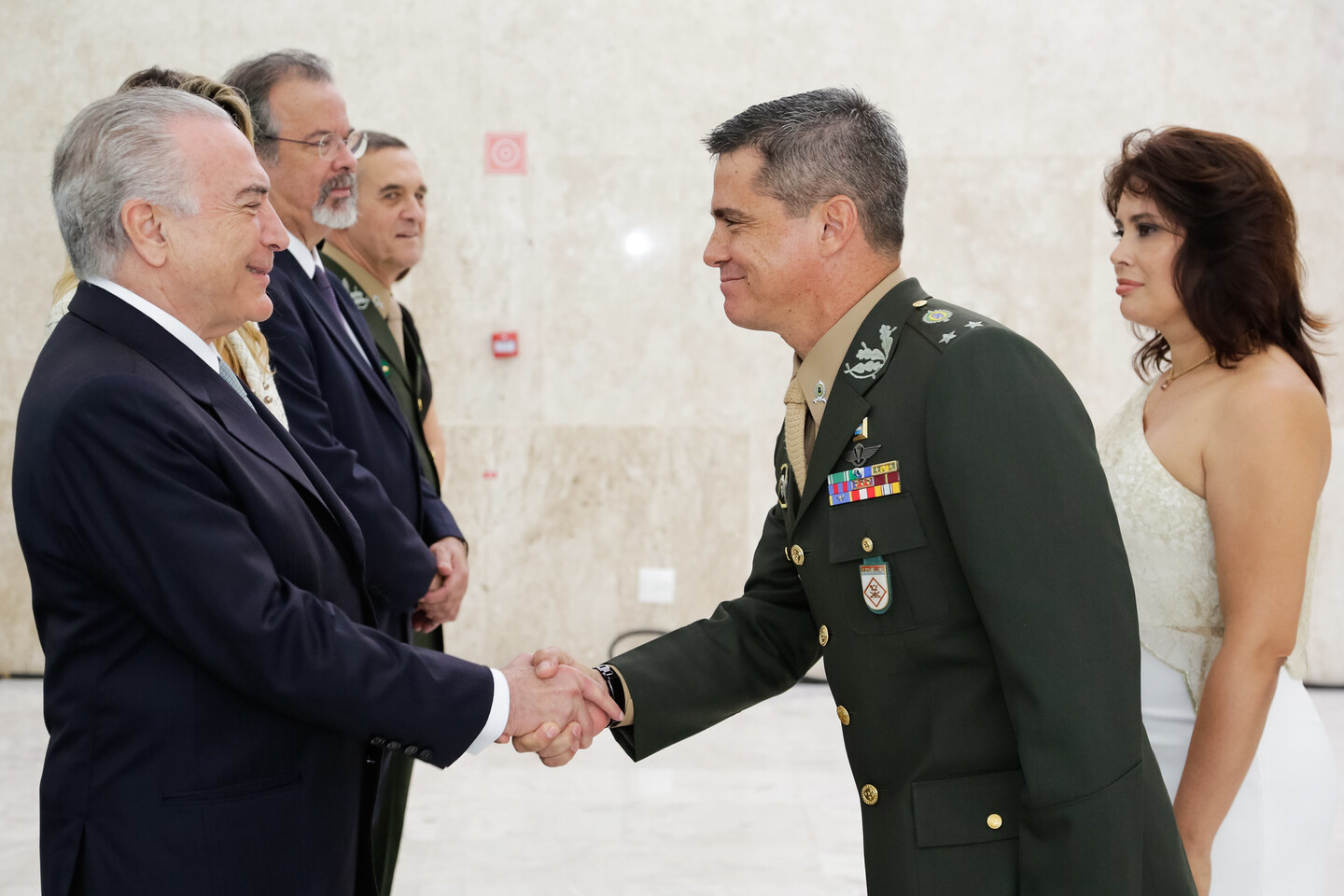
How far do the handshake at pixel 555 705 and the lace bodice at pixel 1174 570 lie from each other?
0.89m

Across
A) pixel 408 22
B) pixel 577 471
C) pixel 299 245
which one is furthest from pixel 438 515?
pixel 408 22

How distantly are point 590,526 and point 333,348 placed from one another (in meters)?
2.85

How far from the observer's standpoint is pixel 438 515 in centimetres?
280

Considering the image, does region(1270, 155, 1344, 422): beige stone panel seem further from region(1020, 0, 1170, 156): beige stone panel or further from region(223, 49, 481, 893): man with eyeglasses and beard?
region(223, 49, 481, 893): man with eyeglasses and beard

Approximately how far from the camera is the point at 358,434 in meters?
2.58

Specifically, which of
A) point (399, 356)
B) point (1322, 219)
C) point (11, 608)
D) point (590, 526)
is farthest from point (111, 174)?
point (1322, 219)

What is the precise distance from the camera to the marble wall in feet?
16.8

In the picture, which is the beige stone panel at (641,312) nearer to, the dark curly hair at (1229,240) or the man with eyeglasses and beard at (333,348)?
the man with eyeglasses and beard at (333,348)

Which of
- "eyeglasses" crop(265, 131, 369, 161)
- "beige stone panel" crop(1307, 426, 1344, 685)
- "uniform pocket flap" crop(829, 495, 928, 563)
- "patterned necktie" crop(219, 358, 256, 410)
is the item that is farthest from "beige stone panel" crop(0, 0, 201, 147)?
"beige stone panel" crop(1307, 426, 1344, 685)

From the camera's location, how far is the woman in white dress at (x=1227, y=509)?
5.96 ft

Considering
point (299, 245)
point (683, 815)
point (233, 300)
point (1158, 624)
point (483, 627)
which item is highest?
point (299, 245)

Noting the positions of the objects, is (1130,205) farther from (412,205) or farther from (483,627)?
(483,627)

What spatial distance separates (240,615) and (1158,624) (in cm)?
143

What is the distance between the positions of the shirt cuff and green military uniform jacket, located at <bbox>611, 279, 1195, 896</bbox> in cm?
44
